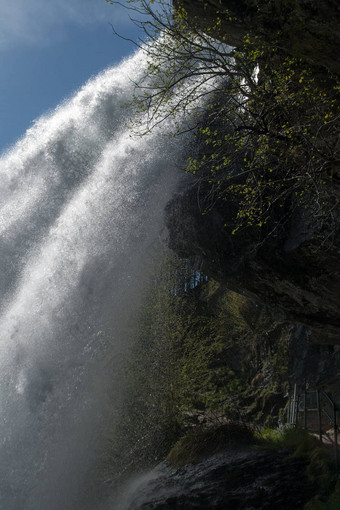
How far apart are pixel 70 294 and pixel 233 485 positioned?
7.03m

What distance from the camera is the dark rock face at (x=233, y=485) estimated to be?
10.1 m

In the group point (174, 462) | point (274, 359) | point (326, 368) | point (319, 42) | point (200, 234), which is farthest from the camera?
point (274, 359)

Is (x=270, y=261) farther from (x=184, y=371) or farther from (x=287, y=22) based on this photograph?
(x=184, y=371)

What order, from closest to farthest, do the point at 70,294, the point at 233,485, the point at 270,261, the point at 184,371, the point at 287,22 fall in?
1. the point at 287,22
2. the point at 270,261
3. the point at 233,485
4. the point at 70,294
5. the point at 184,371

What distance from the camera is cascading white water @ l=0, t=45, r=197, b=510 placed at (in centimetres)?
1238

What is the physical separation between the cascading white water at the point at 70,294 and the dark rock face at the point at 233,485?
2473 millimetres

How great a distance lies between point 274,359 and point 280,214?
11.5 m

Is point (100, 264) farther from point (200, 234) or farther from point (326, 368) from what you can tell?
point (326, 368)

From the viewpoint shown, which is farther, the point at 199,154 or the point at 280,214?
the point at 199,154

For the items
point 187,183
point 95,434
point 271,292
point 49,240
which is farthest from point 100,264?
point 271,292

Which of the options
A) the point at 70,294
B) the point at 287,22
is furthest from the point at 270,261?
the point at 70,294

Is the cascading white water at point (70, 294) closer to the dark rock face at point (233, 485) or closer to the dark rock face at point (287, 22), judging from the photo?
the dark rock face at point (233, 485)

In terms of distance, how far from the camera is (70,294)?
14.1 m

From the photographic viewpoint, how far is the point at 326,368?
48.2ft
